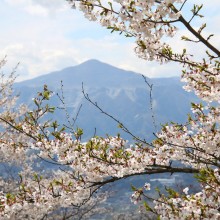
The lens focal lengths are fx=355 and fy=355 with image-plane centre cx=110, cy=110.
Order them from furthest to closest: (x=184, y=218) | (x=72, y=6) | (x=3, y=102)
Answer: (x=3, y=102) < (x=72, y=6) < (x=184, y=218)

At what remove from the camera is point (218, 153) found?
5.22m

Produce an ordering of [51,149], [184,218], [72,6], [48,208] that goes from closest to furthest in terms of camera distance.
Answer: [184,218] < [72,6] < [48,208] < [51,149]

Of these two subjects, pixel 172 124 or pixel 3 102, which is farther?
pixel 3 102

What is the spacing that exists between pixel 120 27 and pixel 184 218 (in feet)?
8.76

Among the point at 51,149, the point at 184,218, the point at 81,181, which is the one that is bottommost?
the point at 184,218

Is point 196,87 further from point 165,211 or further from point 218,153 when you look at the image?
point 165,211

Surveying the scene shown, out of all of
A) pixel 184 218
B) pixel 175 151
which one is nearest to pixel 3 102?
pixel 175 151


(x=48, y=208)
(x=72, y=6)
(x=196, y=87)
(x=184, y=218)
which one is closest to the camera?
(x=184, y=218)

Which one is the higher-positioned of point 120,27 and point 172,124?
point 120,27

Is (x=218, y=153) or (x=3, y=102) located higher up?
(x=3, y=102)

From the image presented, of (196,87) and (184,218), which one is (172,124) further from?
(184,218)

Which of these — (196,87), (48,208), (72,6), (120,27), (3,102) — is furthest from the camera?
(3,102)

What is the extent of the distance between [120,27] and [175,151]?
7.69ft

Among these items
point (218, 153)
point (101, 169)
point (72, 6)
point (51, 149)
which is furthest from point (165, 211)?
point (72, 6)
